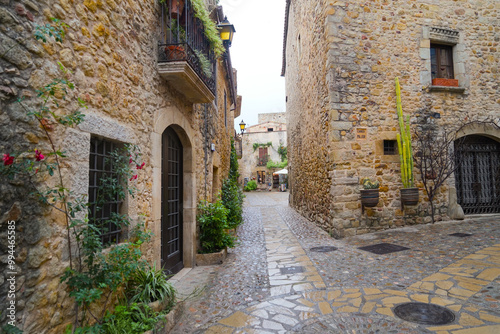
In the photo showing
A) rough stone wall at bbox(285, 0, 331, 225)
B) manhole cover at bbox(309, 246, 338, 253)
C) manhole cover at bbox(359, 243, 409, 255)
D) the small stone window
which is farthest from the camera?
rough stone wall at bbox(285, 0, 331, 225)

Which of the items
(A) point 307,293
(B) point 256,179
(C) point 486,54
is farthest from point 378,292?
(B) point 256,179

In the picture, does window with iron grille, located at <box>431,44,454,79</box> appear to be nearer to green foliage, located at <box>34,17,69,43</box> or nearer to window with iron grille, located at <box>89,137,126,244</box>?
window with iron grille, located at <box>89,137,126,244</box>

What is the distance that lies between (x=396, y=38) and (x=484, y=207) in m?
5.25

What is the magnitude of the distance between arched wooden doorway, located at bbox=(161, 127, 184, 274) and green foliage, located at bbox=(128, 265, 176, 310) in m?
1.14

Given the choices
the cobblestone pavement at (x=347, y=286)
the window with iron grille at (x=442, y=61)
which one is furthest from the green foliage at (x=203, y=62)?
the window with iron grille at (x=442, y=61)

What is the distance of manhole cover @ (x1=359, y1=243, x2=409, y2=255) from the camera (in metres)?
5.04

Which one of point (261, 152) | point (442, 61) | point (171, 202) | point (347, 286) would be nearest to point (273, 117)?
point (261, 152)

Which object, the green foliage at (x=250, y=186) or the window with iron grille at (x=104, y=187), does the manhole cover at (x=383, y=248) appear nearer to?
the window with iron grille at (x=104, y=187)

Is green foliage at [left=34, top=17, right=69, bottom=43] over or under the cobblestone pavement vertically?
over

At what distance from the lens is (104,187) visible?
8.51ft

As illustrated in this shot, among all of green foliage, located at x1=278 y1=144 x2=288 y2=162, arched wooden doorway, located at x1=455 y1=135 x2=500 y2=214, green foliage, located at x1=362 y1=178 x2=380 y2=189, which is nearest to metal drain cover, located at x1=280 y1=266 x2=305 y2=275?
green foliage, located at x1=362 y1=178 x2=380 y2=189

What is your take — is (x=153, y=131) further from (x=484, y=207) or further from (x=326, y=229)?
(x=484, y=207)

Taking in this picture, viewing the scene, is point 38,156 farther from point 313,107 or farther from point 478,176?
point 478,176

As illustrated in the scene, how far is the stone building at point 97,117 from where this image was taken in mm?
1665
